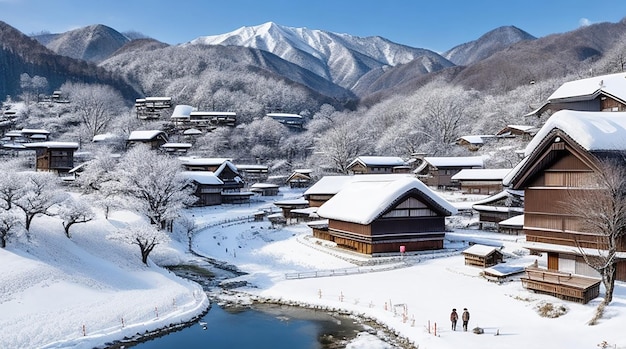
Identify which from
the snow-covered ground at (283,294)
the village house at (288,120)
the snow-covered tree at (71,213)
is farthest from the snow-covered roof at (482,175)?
the village house at (288,120)

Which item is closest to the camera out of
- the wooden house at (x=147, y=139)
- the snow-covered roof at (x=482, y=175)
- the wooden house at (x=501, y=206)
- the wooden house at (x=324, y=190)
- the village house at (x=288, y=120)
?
the wooden house at (x=501, y=206)

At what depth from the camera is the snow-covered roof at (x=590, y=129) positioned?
18202mm

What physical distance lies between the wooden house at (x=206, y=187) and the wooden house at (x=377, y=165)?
70.6 feet

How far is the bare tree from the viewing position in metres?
16.8

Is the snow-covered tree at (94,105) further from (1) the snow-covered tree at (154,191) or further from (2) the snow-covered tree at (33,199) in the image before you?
(2) the snow-covered tree at (33,199)

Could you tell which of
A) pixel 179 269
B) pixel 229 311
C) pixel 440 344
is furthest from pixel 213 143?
pixel 440 344

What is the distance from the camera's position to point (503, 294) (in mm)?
20594

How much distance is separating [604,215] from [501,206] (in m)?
25.1

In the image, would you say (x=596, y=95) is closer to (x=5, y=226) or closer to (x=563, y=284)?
(x=563, y=284)

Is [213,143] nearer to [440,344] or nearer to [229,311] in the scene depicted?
[229,311]

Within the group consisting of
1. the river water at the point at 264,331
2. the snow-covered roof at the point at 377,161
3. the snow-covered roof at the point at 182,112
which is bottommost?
the river water at the point at 264,331

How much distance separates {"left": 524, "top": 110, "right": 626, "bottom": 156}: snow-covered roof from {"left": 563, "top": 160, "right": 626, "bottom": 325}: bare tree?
2.67 ft

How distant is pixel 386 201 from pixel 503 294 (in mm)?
11350

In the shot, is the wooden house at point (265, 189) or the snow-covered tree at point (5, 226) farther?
the wooden house at point (265, 189)
